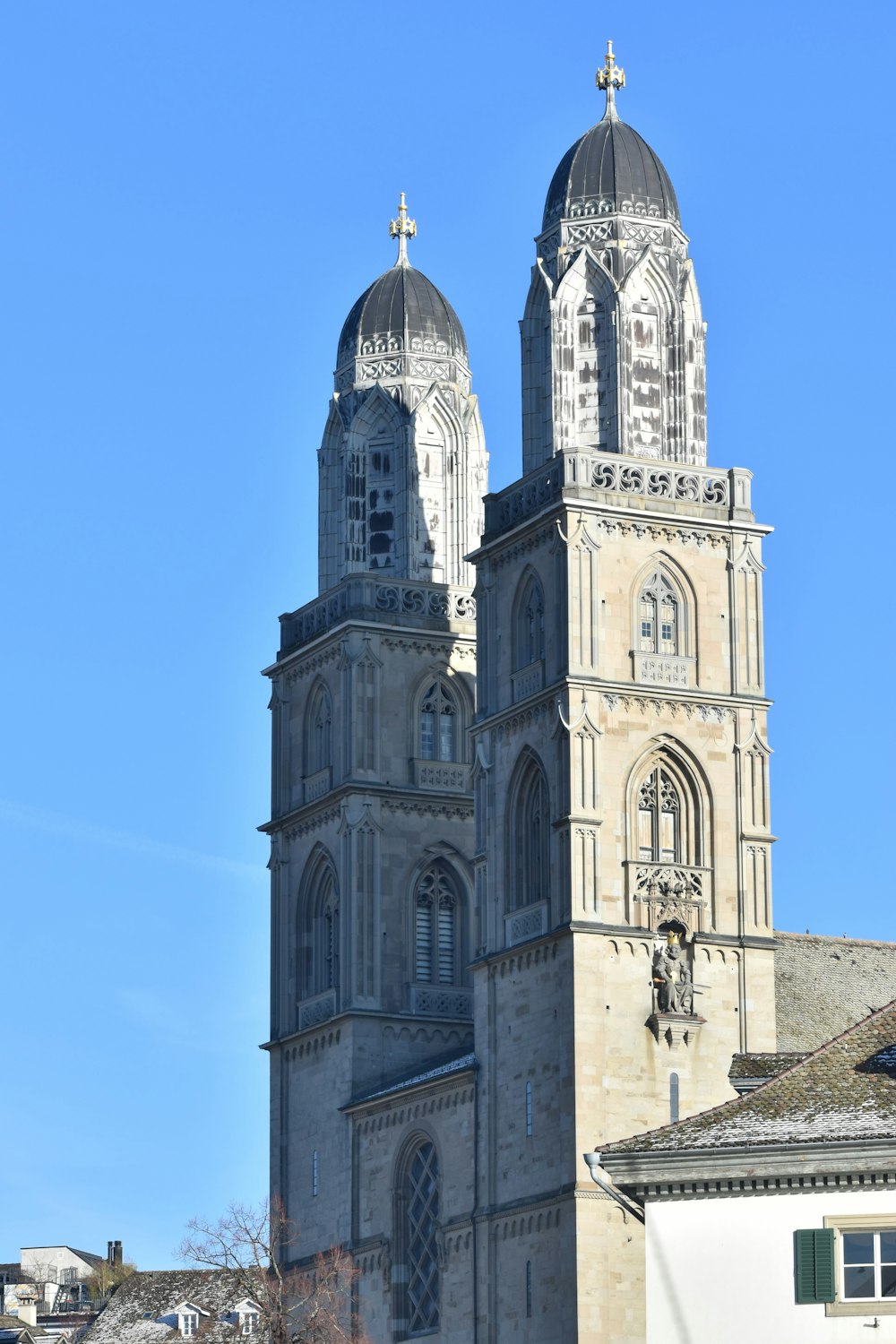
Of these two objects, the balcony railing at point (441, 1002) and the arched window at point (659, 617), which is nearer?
the arched window at point (659, 617)

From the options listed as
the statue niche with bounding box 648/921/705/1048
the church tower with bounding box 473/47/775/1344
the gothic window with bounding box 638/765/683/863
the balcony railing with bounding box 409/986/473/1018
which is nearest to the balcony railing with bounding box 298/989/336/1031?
the balcony railing with bounding box 409/986/473/1018

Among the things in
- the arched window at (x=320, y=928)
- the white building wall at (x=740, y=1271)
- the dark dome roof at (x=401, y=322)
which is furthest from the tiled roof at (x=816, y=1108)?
the dark dome roof at (x=401, y=322)

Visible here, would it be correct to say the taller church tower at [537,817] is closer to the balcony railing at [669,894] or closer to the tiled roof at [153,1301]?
the balcony railing at [669,894]

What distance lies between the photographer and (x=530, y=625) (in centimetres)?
8250

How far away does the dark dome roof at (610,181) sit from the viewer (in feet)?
278

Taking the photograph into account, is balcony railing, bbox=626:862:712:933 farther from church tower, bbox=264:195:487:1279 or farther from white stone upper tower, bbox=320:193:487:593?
white stone upper tower, bbox=320:193:487:593

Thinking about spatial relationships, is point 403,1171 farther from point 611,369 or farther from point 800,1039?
point 611,369

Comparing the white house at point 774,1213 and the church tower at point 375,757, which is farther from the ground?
the church tower at point 375,757

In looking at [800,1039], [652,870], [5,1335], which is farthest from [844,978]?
[5,1335]

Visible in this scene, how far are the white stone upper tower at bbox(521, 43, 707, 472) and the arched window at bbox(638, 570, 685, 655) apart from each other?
3275 mm

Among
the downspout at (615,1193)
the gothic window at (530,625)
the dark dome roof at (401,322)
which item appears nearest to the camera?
the downspout at (615,1193)

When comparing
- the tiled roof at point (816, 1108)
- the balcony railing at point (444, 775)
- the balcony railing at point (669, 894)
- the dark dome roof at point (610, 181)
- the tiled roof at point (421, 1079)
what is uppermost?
the dark dome roof at point (610, 181)

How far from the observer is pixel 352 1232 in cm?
8756

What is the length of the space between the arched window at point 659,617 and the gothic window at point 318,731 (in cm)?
1417
